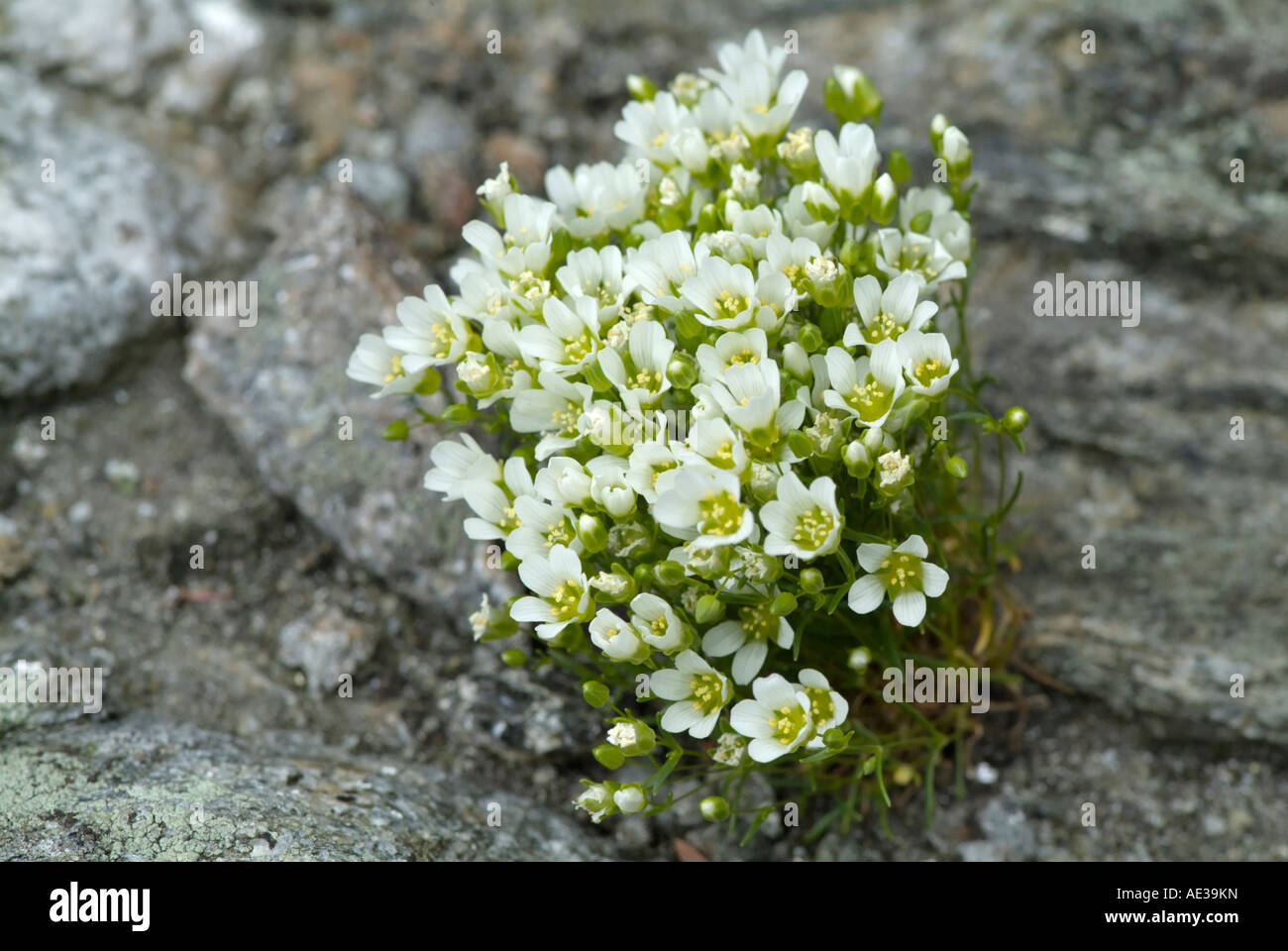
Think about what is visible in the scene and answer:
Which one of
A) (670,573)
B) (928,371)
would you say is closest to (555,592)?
(670,573)

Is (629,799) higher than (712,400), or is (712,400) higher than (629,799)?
(712,400)

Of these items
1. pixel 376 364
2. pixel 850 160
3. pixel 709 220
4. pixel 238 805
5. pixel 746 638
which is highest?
pixel 850 160

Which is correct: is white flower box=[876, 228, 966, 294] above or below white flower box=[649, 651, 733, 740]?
above

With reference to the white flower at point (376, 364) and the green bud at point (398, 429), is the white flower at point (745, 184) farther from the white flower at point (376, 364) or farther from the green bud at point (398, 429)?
the green bud at point (398, 429)

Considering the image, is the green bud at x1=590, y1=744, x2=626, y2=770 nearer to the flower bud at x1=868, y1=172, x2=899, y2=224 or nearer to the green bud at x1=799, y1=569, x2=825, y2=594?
the green bud at x1=799, y1=569, x2=825, y2=594

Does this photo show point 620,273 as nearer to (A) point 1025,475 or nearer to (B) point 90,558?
(A) point 1025,475

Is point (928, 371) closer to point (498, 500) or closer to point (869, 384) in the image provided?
point (869, 384)

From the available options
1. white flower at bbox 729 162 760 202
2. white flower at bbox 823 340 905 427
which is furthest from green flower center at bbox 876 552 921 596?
white flower at bbox 729 162 760 202
